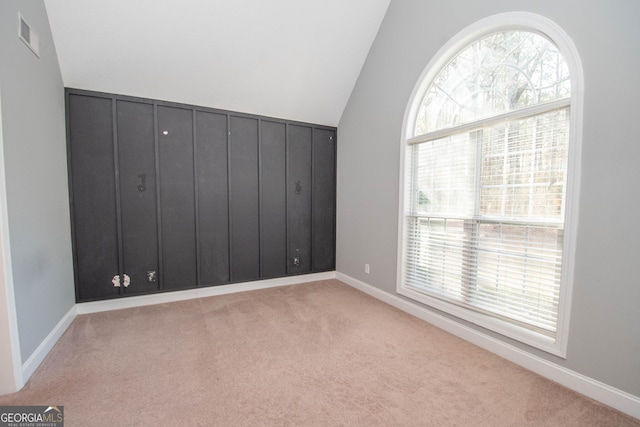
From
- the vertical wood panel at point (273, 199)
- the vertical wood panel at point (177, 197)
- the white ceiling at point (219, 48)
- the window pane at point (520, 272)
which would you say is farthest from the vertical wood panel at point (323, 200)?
the window pane at point (520, 272)

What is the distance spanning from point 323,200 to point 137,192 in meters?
2.40

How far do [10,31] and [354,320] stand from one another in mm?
3470

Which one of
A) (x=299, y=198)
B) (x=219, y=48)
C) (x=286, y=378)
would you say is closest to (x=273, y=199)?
(x=299, y=198)

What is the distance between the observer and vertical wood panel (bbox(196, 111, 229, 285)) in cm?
322

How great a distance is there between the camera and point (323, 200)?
4035 millimetres

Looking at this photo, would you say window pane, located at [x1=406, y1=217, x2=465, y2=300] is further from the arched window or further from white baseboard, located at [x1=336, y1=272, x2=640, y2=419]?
white baseboard, located at [x1=336, y1=272, x2=640, y2=419]

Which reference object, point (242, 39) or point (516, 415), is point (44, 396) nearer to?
point (516, 415)

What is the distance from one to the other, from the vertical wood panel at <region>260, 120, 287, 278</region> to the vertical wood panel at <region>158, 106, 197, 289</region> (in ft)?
2.91

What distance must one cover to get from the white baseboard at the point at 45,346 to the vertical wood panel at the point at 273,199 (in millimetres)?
1998

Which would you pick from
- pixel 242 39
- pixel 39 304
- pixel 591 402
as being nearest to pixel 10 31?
pixel 242 39

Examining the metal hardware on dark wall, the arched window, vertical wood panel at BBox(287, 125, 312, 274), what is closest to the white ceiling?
the metal hardware on dark wall

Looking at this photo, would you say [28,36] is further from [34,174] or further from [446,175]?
[446,175]

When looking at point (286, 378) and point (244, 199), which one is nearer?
point (286, 378)

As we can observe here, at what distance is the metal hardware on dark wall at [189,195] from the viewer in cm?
276
